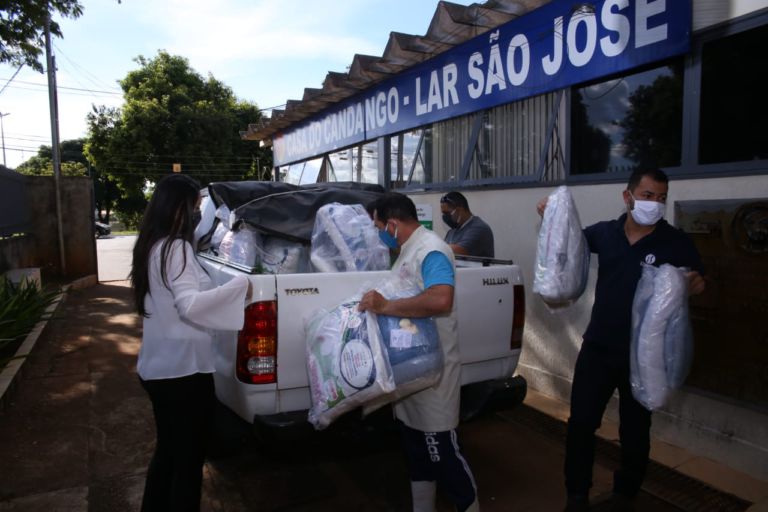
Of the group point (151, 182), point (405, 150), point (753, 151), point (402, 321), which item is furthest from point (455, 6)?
point (151, 182)

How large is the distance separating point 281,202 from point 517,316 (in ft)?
5.77

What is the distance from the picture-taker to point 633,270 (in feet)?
8.99

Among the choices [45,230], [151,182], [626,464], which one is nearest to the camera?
[626,464]

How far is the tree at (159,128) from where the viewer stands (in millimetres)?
24422

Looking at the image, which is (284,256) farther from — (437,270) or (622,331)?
(622,331)

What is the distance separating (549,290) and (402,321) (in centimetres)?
94

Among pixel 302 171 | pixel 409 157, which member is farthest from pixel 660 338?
pixel 302 171

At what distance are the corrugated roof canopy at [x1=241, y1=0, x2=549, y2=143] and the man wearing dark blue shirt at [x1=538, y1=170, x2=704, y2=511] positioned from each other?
2.96 metres

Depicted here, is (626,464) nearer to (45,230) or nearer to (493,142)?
(493,142)

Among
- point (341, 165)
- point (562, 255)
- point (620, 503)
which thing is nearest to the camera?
point (562, 255)

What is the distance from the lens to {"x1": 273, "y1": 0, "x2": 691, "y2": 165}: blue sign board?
4.00 meters

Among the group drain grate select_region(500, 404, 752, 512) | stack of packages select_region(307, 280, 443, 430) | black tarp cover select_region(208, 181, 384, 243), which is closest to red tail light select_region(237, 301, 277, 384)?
stack of packages select_region(307, 280, 443, 430)

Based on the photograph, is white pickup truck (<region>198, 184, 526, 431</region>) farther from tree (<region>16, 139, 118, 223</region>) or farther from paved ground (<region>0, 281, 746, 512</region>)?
tree (<region>16, 139, 118, 223</region>)

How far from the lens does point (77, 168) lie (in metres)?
43.9
